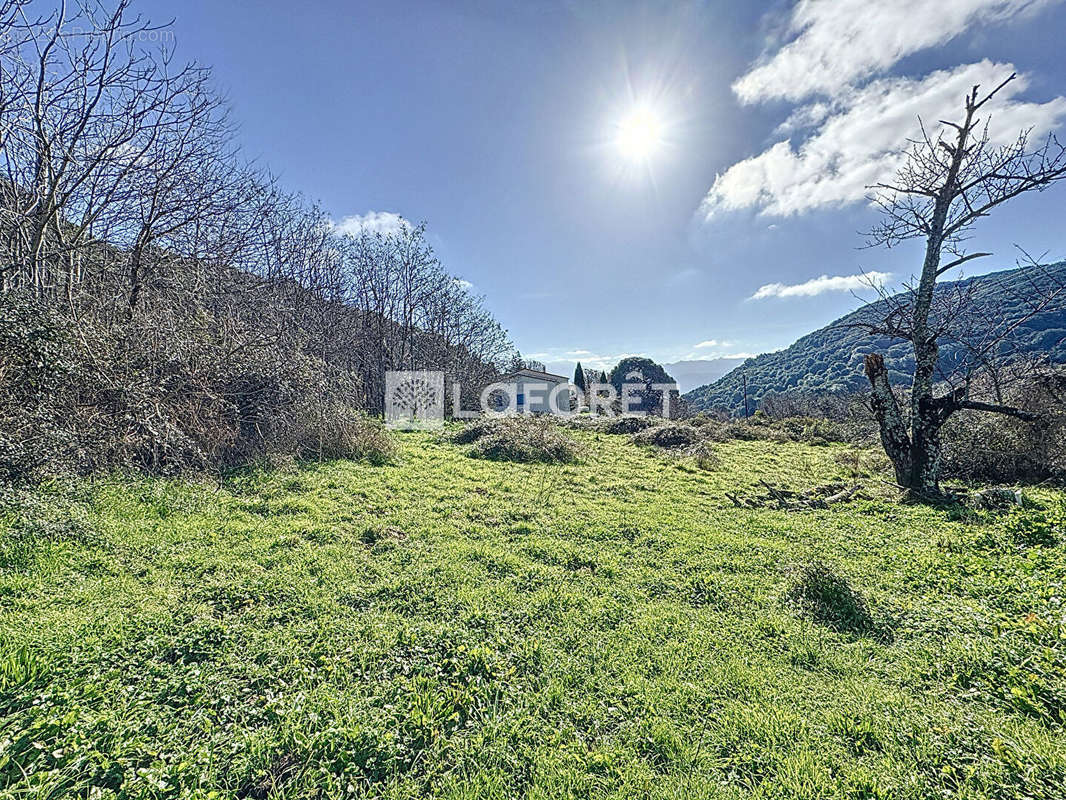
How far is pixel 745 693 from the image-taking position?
251 cm

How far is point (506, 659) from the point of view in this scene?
280 centimetres

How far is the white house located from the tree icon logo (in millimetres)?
5460

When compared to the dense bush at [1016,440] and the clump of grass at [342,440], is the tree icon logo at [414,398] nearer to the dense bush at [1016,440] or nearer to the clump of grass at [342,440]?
the clump of grass at [342,440]

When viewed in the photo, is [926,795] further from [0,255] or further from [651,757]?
[0,255]

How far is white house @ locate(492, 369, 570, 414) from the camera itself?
92.1 feet

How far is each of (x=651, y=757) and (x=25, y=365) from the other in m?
7.36

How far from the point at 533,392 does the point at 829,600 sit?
27.1 m

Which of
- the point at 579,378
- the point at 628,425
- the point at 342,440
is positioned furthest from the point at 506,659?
the point at 579,378

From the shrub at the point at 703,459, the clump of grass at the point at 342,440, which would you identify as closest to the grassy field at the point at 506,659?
the clump of grass at the point at 342,440

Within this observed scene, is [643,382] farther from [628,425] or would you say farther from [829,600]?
[829,600]

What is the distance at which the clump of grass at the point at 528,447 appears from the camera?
1119 centimetres

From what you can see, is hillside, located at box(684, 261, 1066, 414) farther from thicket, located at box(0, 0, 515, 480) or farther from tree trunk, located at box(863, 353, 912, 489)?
thicket, located at box(0, 0, 515, 480)

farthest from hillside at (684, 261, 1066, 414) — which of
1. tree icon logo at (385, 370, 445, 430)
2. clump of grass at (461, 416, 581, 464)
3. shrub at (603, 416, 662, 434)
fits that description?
tree icon logo at (385, 370, 445, 430)

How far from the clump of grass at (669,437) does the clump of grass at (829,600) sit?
1080 cm
